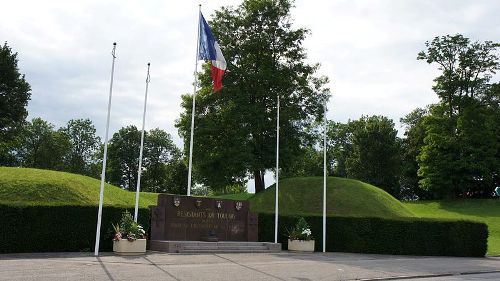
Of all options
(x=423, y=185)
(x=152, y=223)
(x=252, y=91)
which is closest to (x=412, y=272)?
(x=152, y=223)

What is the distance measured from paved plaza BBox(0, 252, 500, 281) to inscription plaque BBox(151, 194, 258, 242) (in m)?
3.46

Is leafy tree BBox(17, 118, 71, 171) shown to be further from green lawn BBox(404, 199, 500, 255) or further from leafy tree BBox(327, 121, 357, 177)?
green lawn BBox(404, 199, 500, 255)

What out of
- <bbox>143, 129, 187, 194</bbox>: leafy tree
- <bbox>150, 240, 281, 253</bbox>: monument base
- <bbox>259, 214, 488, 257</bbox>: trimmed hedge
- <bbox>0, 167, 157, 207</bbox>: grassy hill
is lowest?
<bbox>150, 240, 281, 253</bbox>: monument base

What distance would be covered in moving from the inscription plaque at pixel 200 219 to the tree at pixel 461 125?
1664 inches

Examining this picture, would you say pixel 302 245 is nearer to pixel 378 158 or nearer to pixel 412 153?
pixel 378 158

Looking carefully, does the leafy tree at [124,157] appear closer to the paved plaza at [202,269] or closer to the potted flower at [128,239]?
the potted flower at [128,239]

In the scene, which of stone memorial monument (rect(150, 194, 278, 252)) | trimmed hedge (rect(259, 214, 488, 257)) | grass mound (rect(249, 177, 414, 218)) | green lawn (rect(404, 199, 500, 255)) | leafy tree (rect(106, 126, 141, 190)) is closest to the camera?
stone memorial monument (rect(150, 194, 278, 252))

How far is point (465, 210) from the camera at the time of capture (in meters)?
54.6

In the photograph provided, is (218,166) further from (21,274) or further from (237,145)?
(21,274)

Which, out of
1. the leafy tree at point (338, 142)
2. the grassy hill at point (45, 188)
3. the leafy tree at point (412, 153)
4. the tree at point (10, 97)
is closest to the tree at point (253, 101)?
the grassy hill at point (45, 188)

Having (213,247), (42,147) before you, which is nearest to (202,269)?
(213,247)

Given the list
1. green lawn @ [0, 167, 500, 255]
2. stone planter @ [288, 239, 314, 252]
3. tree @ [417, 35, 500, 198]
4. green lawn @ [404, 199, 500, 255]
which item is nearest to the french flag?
green lawn @ [0, 167, 500, 255]

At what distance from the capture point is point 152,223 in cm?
2366

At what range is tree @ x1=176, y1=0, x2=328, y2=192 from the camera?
1716 inches
